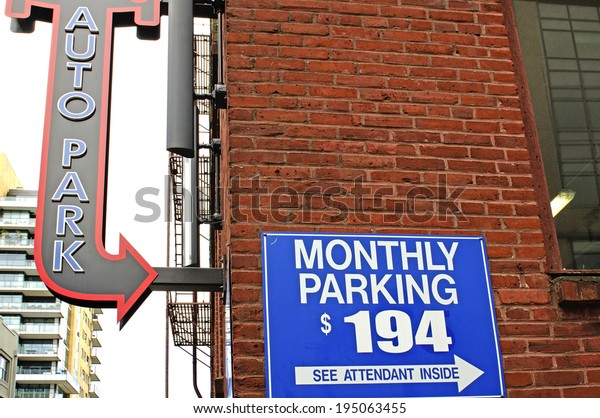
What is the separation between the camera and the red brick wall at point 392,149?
3.46 metres

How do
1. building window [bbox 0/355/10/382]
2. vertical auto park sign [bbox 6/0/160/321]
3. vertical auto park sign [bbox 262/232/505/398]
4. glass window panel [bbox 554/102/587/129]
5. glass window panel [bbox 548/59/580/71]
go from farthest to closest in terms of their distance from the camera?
building window [bbox 0/355/10/382] < glass window panel [bbox 548/59/580/71] < glass window panel [bbox 554/102/587/129] < vertical auto park sign [bbox 6/0/160/321] < vertical auto park sign [bbox 262/232/505/398]

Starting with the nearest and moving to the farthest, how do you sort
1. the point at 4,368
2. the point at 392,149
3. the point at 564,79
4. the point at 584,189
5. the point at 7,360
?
the point at 392,149, the point at 584,189, the point at 564,79, the point at 4,368, the point at 7,360

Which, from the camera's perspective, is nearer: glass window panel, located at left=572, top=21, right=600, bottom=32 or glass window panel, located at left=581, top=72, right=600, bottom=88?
glass window panel, located at left=581, top=72, right=600, bottom=88

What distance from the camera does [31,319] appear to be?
87.2 m

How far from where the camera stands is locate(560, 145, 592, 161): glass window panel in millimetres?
4031

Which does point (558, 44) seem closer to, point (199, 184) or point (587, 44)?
point (587, 44)

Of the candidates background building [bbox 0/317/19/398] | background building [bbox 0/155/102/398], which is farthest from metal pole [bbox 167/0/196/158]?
background building [bbox 0/155/102/398]

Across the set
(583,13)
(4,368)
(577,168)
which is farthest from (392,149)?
(4,368)

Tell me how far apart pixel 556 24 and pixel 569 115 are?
1.99 feet

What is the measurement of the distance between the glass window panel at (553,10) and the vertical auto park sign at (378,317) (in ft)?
5.51

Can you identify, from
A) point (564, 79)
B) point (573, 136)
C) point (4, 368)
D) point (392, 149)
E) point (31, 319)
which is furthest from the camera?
point (31, 319)

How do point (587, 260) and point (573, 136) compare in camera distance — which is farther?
point (573, 136)

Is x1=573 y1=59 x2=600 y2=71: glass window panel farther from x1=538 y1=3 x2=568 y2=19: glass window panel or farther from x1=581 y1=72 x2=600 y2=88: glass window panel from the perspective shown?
x1=538 y1=3 x2=568 y2=19: glass window panel

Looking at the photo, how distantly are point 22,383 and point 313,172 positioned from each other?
88.2 metres
